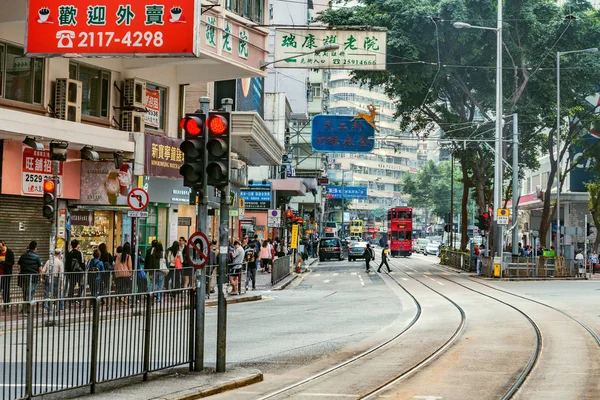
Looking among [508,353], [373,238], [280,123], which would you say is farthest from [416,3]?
[373,238]

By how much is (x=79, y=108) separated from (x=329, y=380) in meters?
16.4

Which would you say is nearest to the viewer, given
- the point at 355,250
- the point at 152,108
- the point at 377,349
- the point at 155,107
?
the point at 377,349

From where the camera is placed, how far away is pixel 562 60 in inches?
1940

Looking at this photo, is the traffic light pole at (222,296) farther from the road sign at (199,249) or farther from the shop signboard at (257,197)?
the shop signboard at (257,197)

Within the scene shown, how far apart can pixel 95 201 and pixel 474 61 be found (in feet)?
85.8

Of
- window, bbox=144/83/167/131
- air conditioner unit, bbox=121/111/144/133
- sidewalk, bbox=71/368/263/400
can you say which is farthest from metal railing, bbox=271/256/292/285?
sidewalk, bbox=71/368/263/400

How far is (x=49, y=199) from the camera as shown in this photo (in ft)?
65.9

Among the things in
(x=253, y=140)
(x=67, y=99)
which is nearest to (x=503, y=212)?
(x=253, y=140)

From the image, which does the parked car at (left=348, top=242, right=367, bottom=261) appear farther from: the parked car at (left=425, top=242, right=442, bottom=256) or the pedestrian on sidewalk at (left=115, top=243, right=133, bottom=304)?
the pedestrian on sidewalk at (left=115, top=243, right=133, bottom=304)

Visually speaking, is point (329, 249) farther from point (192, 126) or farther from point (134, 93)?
point (192, 126)

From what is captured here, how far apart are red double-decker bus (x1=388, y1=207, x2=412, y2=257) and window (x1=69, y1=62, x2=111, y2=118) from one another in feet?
176

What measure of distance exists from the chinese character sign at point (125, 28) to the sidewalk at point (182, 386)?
20.2ft

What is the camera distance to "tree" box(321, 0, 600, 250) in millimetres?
46750

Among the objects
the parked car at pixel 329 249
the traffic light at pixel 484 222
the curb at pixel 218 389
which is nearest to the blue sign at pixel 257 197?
the traffic light at pixel 484 222
